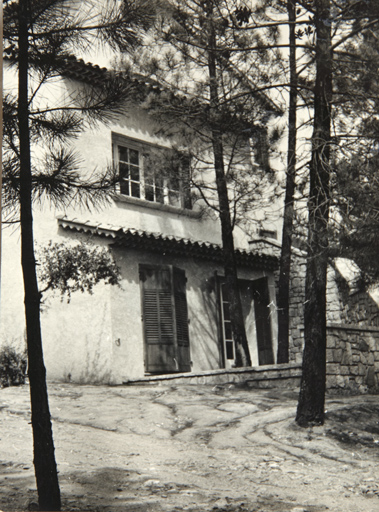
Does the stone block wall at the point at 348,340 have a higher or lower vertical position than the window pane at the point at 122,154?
lower

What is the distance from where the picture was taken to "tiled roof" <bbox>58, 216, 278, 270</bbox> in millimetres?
8531

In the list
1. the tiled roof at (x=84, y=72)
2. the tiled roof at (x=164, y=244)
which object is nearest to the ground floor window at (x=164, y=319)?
the tiled roof at (x=164, y=244)

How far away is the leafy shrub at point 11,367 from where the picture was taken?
7578 mm

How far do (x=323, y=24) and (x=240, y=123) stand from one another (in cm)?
→ 140

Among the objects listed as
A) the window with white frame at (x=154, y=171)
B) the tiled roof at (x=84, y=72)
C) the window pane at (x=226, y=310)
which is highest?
the window with white frame at (x=154, y=171)

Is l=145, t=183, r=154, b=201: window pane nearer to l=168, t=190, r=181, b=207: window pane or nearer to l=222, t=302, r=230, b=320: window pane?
l=168, t=190, r=181, b=207: window pane

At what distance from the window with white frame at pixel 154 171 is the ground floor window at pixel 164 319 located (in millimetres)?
1013

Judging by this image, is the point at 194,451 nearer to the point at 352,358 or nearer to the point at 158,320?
the point at 352,358

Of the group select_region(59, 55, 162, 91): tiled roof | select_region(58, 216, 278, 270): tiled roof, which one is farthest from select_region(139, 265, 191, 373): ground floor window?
select_region(59, 55, 162, 91): tiled roof

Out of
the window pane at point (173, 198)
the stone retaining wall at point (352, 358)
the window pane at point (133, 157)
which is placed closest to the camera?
the stone retaining wall at point (352, 358)

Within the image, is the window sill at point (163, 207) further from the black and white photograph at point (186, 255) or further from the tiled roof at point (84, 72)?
the tiled roof at point (84, 72)

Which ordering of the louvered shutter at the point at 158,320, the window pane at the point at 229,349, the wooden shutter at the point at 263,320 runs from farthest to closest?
the wooden shutter at the point at 263,320 → the window pane at the point at 229,349 → the louvered shutter at the point at 158,320

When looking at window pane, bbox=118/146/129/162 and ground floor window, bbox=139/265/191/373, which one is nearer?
ground floor window, bbox=139/265/191/373

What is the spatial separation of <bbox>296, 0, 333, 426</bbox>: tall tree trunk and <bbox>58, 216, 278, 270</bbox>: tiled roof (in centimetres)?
319
